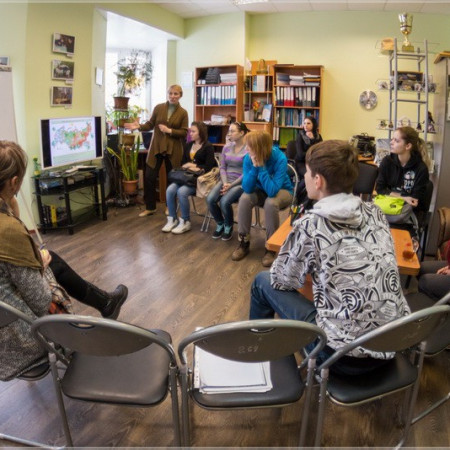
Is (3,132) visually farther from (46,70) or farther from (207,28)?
(207,28)

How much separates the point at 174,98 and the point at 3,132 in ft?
6.58

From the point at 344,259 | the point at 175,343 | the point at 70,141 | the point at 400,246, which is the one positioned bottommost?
the point at 175,343

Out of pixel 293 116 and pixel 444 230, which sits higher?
pixel 293 116

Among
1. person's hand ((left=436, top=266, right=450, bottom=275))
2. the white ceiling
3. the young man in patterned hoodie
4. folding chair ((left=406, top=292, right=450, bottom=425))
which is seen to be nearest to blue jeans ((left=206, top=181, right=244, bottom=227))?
person's hand ((left=436, top=266, right=450, bottom=275))

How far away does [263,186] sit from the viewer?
349 centimetres

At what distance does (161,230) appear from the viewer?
13.9 feet

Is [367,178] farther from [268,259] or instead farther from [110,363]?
[110,363]

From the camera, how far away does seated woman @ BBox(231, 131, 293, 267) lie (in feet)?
10.7

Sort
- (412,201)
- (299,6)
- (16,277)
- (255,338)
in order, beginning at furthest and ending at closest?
(299,6) → (412,201) → (16,277) → (255,338)

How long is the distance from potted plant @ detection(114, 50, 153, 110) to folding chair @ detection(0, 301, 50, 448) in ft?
15.9

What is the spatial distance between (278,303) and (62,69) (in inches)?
146

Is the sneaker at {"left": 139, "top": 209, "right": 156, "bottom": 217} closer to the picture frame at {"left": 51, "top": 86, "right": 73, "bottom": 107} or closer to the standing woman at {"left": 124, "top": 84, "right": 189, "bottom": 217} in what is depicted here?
the standing woman at {"left": 124, "top": 84, "right": 189, "bottom": 217}

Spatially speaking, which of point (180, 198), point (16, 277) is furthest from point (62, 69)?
point (16, 277)

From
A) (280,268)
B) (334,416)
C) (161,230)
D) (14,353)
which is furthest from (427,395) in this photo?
(161,230)
